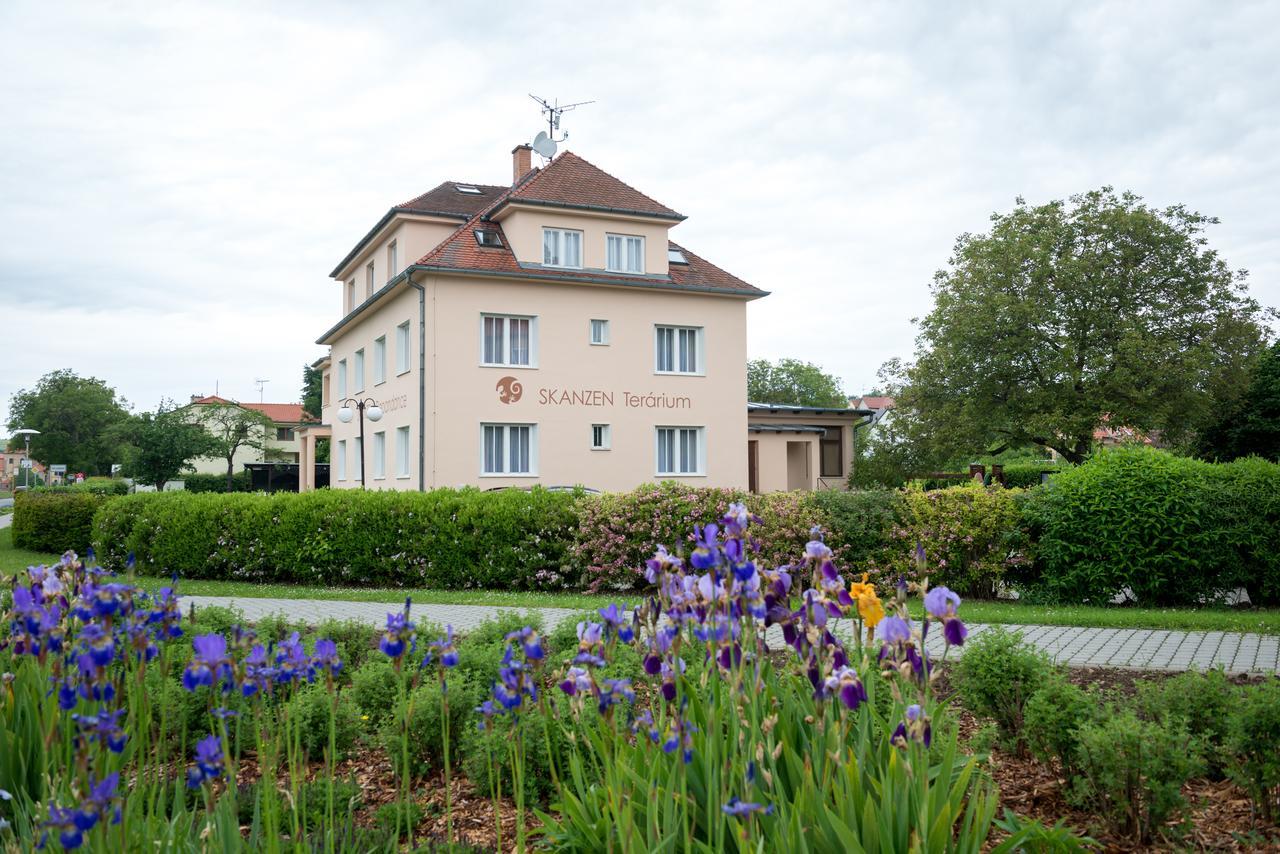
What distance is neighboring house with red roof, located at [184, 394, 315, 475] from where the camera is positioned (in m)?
53.2

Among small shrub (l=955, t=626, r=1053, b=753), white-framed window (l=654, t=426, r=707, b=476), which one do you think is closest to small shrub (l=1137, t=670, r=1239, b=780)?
small shrub (l=955, t=626, r=1053, b=753)

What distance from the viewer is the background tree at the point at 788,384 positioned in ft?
278

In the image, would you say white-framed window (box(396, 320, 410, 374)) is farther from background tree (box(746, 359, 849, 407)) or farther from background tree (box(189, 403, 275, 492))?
background tree (box(746, 359, 849, 407))

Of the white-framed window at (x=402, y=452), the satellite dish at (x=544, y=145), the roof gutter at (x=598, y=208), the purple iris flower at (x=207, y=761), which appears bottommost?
the purple iris flower at (x=207, y=761)

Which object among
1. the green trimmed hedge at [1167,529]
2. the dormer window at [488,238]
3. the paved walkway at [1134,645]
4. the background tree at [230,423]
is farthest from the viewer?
the background tree at [230,423]

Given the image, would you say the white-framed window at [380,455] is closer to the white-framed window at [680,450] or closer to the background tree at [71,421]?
the white-framed window at [680,450]

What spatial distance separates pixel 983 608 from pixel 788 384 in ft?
243

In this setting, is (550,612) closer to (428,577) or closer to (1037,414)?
(428,577)

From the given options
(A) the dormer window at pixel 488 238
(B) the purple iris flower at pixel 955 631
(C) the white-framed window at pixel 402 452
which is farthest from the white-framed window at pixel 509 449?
(B) the purple iris flower at pixel 955 631

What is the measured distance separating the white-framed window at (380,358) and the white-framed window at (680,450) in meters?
9.13

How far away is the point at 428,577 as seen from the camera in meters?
15.6

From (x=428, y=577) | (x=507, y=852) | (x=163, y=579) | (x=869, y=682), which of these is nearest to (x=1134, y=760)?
(x=869, y=682)

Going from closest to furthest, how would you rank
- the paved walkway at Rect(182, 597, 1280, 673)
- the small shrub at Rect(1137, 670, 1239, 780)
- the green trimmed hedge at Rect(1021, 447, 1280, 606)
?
the small shrub at Rect(1137, 670, 1239, 780) < the paved walkway at Rect(182, 597, 1280, 673) < the green trimmed hedge at Rect(1021, 447, 1280, 606)

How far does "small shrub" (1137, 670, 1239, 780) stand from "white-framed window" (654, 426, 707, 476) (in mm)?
23886
